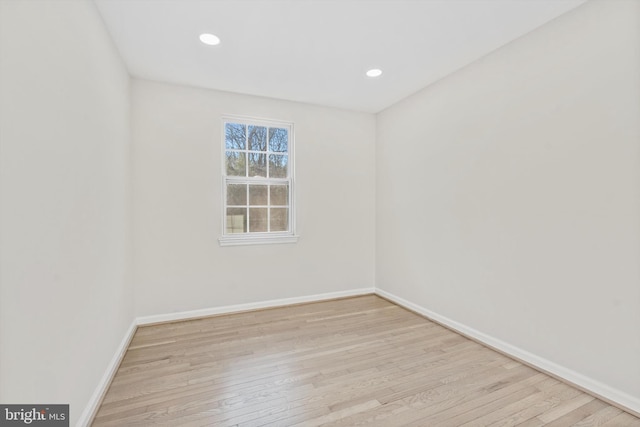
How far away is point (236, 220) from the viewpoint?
3551mm

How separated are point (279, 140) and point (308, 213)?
1.02 m

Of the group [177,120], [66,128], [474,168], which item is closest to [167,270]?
[177,120]

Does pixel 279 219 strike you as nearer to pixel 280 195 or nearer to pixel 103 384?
pixel 280 195

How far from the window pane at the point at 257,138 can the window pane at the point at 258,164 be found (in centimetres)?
9

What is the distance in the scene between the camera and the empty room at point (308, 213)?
1402 mm

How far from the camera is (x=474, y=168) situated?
278 centimetres

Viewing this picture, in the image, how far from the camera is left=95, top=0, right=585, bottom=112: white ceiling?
2051 millimetres

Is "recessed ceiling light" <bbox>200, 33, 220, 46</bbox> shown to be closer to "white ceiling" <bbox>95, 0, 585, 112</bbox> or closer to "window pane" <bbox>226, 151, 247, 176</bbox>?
"white ceiling" <bbox>95, 0, 585, 112</bbox>

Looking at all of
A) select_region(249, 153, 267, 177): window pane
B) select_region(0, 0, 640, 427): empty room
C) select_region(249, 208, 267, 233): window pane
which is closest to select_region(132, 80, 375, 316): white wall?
select_region(0, 0, 640, 427): empty room

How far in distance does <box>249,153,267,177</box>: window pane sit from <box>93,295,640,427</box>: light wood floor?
5.94ft

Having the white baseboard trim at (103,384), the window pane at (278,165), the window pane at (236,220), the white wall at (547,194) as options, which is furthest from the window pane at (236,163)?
the white wall at (547,194)

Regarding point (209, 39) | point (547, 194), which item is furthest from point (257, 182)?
point (547, 194)

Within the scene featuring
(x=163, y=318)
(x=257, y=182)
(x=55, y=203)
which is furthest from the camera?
(x=257, y=182)

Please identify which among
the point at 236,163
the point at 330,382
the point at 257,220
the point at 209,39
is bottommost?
the point at 330,382
